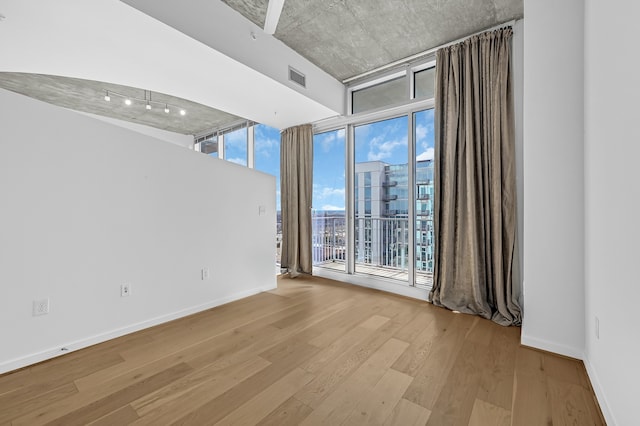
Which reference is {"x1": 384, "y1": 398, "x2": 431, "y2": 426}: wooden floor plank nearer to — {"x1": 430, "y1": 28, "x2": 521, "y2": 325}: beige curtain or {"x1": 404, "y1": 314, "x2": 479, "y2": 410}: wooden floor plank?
{"x1": 404, "y1": 314, "x2": 479, "y2": 410}: wooden floor plank

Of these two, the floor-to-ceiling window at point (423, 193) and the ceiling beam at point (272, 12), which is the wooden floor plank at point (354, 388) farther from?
the ceiling beam at point (272, 12)

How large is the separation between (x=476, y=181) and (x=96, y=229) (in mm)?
3614

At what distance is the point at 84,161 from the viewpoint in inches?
87.4

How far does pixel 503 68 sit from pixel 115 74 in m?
4.05

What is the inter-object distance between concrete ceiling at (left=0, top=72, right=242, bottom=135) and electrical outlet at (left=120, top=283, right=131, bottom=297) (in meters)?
3.39

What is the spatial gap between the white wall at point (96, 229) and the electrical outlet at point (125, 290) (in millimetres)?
32

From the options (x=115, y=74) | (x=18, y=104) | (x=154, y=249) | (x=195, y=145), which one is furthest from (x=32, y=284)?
(x=195, y=145)

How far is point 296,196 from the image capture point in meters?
4.71

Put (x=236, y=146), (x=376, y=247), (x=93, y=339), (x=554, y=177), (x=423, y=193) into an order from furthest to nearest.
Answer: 1. (x=236, y=146)
2. (x=376, y=247)
3. (x=423, y=193)
4. (x=93, y=339)
5. (x=554, y=177)

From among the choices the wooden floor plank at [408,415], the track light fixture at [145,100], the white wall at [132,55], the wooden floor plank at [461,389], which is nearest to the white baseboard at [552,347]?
the wooden floor plank at [461,389]

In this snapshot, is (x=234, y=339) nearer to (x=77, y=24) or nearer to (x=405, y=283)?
(x=405, y=283)
